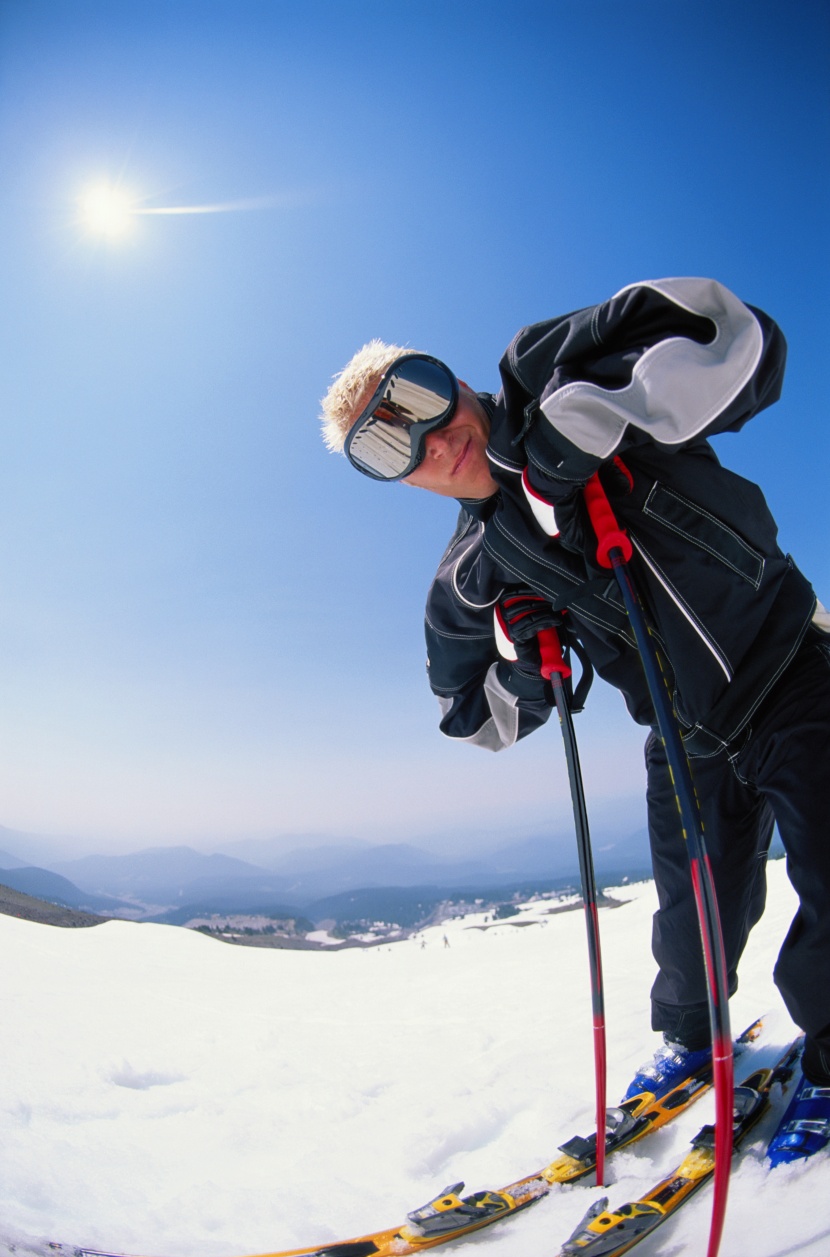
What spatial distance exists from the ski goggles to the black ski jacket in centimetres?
22

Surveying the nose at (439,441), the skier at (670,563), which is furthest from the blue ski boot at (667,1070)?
the nose at (439,441)

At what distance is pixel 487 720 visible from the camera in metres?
2.61

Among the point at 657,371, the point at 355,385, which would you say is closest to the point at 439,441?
the point at 355,385

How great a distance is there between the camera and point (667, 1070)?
2.03m

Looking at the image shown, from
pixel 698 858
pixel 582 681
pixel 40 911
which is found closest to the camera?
pixel 698 858

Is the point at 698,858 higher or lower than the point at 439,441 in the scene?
lower

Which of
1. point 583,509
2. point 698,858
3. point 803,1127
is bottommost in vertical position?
point 803,1127

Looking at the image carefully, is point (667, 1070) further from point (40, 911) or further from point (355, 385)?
point (40, 911)

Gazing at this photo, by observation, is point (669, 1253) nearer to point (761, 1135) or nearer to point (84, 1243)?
point (761, 1135)

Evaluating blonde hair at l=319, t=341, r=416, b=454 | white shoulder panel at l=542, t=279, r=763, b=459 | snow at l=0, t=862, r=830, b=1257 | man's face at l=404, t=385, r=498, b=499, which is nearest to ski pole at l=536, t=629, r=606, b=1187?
snow at l=0, t=862, r=830, b=1257

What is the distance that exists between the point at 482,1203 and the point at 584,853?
0.93 m

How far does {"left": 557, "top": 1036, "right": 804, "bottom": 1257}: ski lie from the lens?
1231mm

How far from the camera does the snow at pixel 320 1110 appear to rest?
1.42 m

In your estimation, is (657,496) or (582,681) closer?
(657,496)
